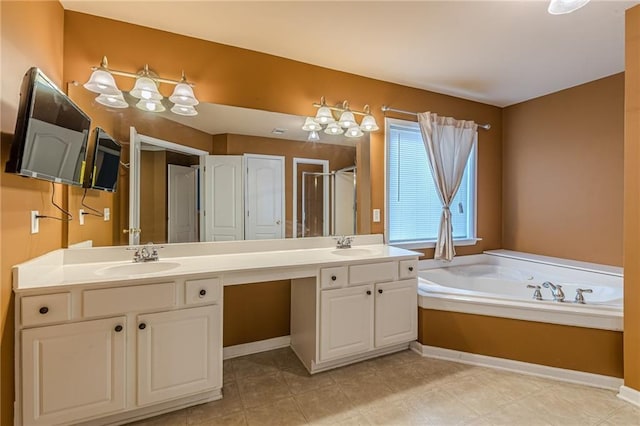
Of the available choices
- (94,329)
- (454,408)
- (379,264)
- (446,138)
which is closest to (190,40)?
(94,329)

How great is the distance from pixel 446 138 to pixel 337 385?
2574 mm

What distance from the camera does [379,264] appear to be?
233 centimetres

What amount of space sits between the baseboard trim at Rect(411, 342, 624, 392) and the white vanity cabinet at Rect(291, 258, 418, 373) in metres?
0.20

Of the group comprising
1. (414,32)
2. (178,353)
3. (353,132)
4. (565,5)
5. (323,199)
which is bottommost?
(178,353)

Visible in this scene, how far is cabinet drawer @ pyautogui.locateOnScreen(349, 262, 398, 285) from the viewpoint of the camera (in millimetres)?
2234

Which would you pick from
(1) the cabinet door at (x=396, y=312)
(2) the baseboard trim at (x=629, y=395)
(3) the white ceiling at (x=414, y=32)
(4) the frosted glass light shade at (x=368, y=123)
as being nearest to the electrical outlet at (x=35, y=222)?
(3) the white ceiling at (x=414, y=32)

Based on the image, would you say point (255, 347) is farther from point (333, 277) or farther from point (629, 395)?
point (629, 395)

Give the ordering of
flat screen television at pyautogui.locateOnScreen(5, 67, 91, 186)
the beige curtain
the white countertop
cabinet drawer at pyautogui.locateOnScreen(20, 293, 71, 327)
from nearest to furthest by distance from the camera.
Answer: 1. flat screen television at pyautogui.locateOnScreen(5, 67, 91, 186)
2. cabinet drawer at pyautogui.locateOnScreen(20, 293, 71, 327)
3. the white countertop
4. the beige curtain

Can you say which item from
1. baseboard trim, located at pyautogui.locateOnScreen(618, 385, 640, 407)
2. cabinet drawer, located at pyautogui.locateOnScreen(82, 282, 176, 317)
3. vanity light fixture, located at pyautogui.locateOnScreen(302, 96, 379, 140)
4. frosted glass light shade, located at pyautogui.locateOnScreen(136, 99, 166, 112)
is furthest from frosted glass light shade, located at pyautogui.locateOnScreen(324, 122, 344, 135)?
baseboard trim, located at pyautogui.locateOnScreen(618, 385, 640, 407)

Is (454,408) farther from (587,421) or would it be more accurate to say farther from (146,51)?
(146,51)

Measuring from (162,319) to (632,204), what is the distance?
2.89 meters

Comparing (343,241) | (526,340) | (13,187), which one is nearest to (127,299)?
(13,187)

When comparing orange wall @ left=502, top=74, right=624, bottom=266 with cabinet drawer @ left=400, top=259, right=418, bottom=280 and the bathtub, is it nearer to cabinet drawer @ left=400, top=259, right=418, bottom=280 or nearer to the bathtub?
the bathtub

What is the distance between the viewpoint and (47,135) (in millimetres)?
1366
